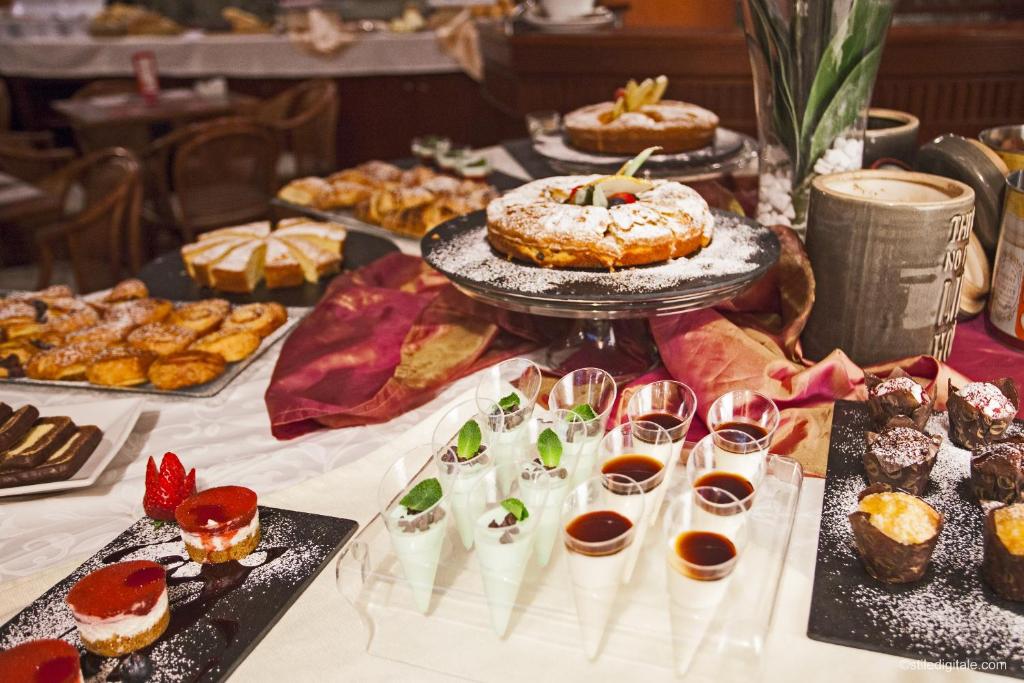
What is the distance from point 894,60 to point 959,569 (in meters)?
2.51

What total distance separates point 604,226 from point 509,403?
1.02ft

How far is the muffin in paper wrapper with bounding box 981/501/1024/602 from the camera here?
730 mm

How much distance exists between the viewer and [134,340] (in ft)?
4.41

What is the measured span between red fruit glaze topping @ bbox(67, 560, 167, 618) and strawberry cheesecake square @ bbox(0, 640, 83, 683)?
0.13 ft

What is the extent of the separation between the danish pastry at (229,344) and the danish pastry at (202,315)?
6 centimetres

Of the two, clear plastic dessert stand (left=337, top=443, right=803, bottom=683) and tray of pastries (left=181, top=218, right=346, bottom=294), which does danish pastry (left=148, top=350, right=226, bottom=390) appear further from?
clear plastic dessert stand (left=337, top=443, right=803, bottom=683)

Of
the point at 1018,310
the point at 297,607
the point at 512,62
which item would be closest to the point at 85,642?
the point at 297,607

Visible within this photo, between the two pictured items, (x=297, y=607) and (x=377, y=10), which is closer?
(x=297, y=607)

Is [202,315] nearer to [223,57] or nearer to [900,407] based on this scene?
[900,407]

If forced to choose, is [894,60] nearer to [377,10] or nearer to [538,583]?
[538,583]

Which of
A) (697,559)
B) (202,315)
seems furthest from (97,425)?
(697,559)

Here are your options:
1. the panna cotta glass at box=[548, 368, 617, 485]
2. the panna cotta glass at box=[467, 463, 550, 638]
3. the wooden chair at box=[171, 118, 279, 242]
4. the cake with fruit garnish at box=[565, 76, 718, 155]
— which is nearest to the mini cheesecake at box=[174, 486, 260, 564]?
the panna cotta glass at box=[467, 463, 550, 638]

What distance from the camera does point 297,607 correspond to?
2.65ft

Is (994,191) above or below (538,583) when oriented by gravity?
above
